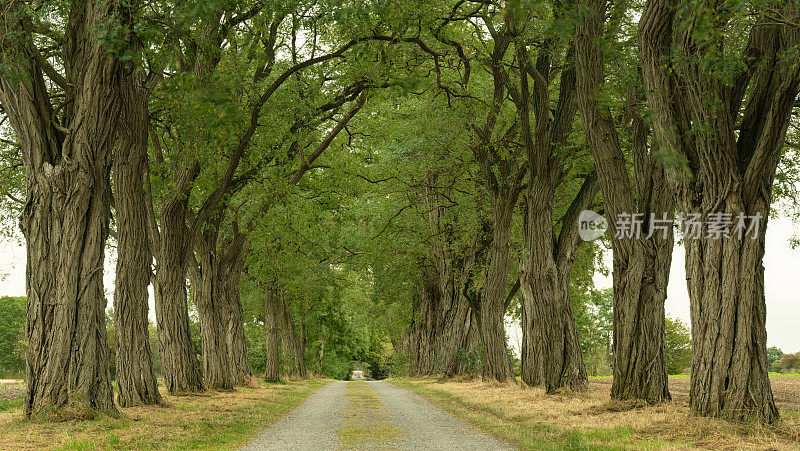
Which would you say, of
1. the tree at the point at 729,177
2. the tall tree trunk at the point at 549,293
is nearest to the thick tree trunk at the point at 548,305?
the tall tree trunk at the point at 549,293

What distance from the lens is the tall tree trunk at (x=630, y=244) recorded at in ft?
39.4

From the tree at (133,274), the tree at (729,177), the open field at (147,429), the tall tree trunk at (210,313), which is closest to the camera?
the open field at (147,429)

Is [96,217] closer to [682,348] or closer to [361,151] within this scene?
[361,151]

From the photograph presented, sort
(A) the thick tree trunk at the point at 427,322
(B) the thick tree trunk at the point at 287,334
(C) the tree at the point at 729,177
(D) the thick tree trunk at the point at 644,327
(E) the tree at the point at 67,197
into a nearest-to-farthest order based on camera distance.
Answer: (C) the tree at the point at 729,177, (E) the tree at the point at 67,197, (D) the thick tree trunk at the point at 644,327, (B) the thick tree trunk at the point at 287,334, (A) the thick tree trunk at the point at 427,322

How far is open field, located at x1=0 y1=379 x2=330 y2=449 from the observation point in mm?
8375

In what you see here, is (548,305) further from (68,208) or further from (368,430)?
(68,208)

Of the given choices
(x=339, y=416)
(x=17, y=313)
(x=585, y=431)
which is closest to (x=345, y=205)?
(x=339, y=416)

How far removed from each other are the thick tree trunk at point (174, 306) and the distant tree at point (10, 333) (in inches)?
2081

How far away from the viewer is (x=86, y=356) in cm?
1046

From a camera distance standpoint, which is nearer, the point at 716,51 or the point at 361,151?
the point at 716,51

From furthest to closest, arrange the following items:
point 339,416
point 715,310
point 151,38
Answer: point 339,416 < point 151,38 < point 715,310

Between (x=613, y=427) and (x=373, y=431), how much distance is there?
151 inches

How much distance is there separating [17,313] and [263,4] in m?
Answer: 65.1

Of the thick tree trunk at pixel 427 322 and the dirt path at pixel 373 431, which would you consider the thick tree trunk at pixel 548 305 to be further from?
the thick tree trunk at pixel 427 322
